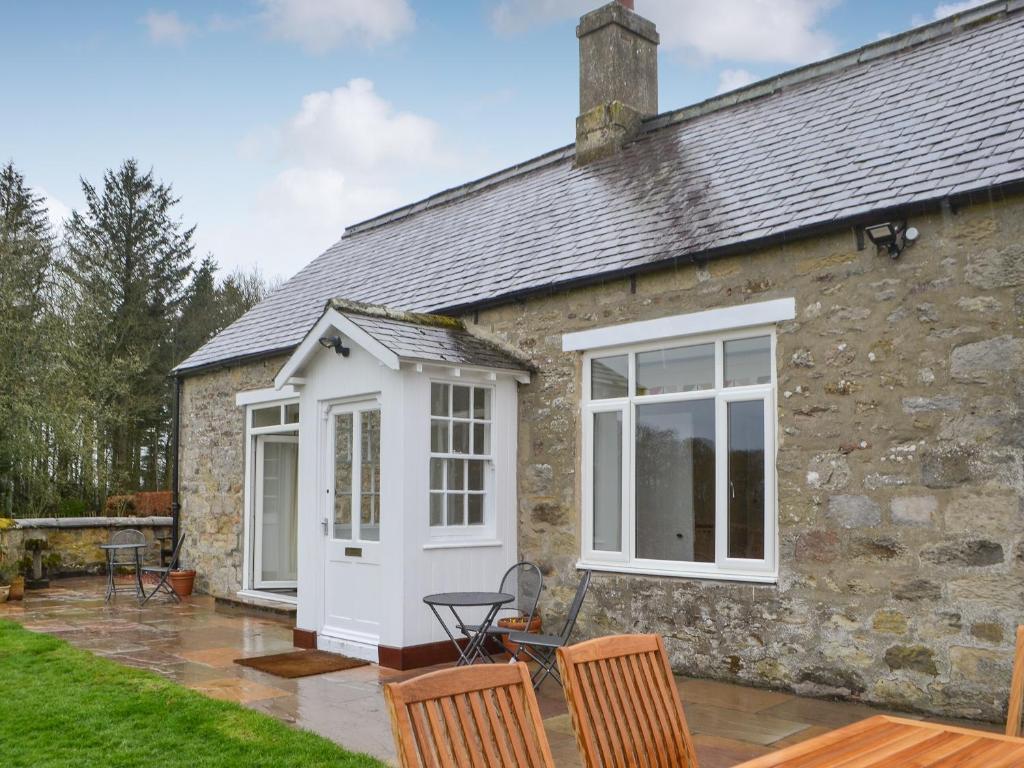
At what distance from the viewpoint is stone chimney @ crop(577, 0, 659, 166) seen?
1046 centimetres

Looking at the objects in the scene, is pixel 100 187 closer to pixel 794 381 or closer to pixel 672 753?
pixel 794 381

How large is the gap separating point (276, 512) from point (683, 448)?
6.50 meters

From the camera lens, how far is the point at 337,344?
8008mm

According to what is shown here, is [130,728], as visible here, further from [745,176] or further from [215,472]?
[215,472]

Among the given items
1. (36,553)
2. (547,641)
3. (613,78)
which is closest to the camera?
(547,641)

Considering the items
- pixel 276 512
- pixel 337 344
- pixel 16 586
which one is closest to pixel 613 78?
pixel 337 344

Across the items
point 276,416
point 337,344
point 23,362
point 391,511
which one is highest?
point 23,362

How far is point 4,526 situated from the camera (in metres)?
12.3

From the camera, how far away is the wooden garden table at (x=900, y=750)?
2.37 metres

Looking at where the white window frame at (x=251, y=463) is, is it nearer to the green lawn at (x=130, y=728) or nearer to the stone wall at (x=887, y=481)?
the green lawn at (x=130, y=728)

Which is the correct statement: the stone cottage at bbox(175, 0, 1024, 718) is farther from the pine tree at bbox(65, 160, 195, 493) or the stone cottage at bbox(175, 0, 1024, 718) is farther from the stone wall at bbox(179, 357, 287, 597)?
the pine tree at bbox(65, 160, 195, 493)

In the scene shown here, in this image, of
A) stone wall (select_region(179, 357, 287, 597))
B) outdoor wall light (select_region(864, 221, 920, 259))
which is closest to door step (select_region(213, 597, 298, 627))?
stone wall (select_region(179, 357, 287, 597))

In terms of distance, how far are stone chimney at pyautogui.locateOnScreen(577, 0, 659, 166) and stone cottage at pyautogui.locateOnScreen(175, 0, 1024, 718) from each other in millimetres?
94

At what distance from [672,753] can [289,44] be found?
11496mm
